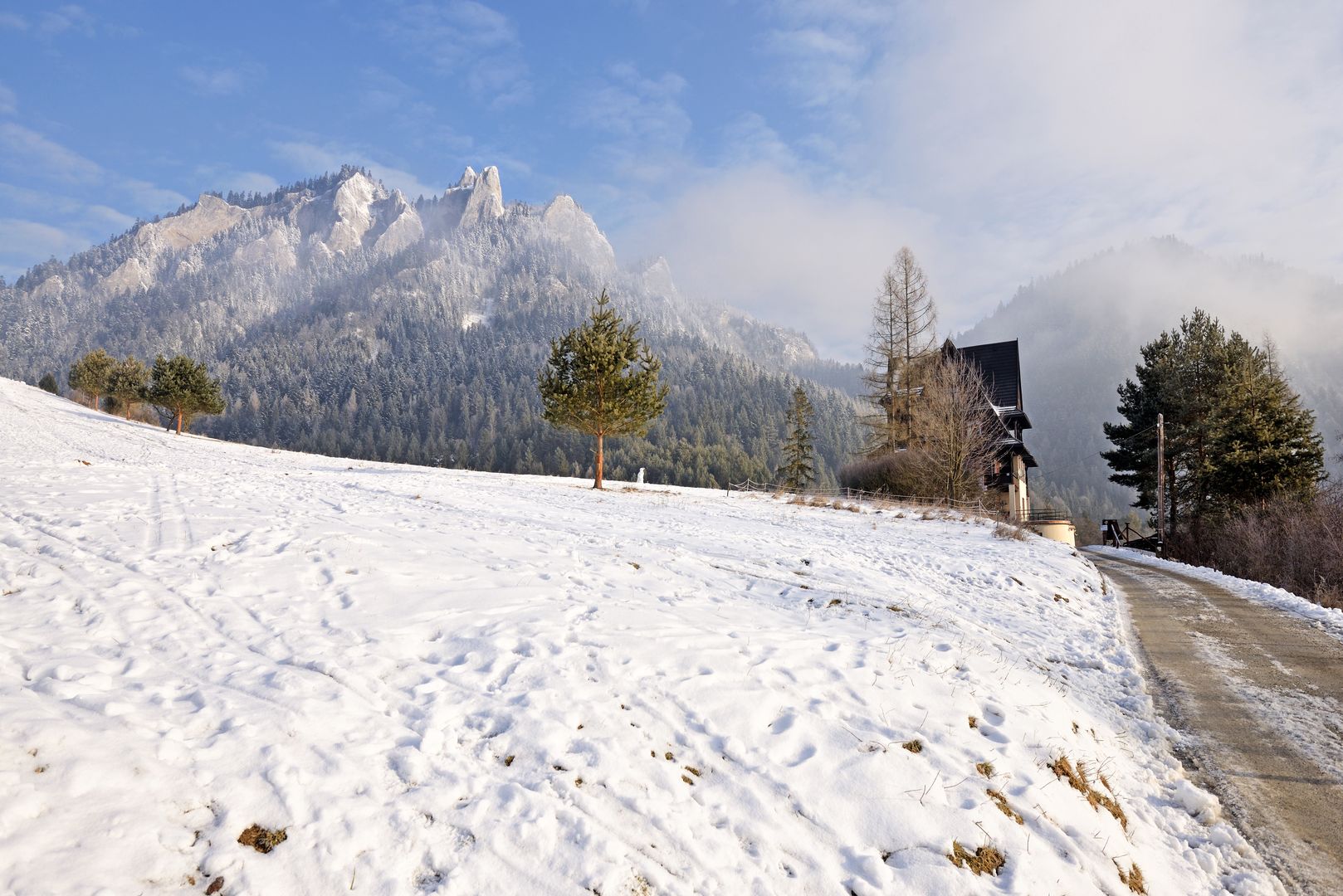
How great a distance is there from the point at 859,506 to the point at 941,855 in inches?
891

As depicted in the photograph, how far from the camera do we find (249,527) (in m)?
8.73

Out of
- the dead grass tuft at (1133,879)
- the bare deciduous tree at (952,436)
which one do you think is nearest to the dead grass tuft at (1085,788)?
the dead grass tuft at (1133,879)

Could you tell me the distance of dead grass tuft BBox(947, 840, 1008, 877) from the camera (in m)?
3.75

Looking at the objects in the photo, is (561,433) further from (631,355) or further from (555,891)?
(555,891)

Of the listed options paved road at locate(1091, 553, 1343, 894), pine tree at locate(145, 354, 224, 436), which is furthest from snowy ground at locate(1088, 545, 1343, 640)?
pine tree at locate(145, 354, 224, 436)

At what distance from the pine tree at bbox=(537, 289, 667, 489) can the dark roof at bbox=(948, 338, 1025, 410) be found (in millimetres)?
24339

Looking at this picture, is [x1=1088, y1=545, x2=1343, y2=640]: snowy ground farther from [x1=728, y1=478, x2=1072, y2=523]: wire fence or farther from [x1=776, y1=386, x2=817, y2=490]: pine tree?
[x1=776, y1=386, x2=817, y2=490]: pine tree

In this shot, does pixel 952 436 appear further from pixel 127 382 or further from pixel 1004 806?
pixel 127 382

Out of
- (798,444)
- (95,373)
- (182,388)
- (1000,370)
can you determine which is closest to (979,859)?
(1000,370)

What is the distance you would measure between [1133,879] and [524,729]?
4393mm

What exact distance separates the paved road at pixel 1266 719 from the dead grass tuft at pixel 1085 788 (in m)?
0.92

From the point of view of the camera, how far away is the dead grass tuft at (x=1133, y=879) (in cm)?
397

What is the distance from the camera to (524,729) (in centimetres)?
429

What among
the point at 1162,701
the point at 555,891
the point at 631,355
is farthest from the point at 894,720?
the point at 631,355
